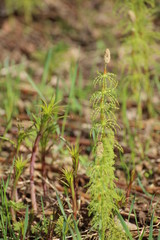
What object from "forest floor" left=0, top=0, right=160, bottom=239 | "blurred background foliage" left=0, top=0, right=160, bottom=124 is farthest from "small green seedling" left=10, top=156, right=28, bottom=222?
"blurred background foliage" left=0, top=0, right=160, bottom=124

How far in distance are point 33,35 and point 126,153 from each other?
270 centimetres

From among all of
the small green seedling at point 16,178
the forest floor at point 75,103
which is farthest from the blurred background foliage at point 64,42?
the small green seedling at point 16,178

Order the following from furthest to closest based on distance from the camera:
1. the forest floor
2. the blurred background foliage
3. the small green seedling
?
the blurred background foliage < the forest floor < the small green seedling

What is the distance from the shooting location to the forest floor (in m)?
1.80

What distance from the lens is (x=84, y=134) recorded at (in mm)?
2594

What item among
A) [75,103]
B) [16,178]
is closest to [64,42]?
[75,103]

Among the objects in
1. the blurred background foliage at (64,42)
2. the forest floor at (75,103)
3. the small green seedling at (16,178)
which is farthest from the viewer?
the blurred background foliage at (64,42)

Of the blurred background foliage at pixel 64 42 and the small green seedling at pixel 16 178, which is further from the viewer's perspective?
the blurred background foliage at pixel 64 42

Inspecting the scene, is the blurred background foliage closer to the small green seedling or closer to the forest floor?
the forest floor

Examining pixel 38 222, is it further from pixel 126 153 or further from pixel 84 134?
pixel 84 134

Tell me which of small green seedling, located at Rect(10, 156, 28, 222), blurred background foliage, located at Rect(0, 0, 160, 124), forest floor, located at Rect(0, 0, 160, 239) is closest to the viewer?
small green seedling, located at Rect(10, 156, 28, 222)

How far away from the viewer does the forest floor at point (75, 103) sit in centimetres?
180

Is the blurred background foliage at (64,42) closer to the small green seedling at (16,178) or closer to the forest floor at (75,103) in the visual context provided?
the forest floor at (75,103)

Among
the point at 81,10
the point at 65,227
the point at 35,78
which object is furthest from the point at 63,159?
the point at 81,10
